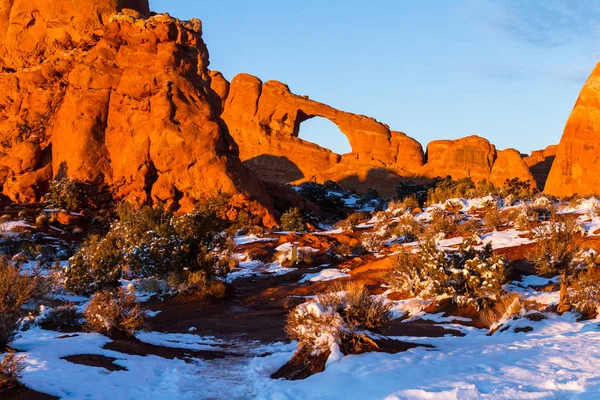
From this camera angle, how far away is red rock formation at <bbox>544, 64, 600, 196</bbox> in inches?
1890

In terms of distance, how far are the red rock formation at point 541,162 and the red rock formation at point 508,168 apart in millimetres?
6236

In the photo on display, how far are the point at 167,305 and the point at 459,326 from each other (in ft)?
33.1

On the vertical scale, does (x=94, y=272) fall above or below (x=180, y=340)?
above

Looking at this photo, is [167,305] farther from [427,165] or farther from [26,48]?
[427,165]

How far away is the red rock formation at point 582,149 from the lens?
48000mm

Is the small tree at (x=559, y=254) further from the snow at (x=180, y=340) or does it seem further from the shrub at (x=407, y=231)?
the shrub at (x=407, y=231)

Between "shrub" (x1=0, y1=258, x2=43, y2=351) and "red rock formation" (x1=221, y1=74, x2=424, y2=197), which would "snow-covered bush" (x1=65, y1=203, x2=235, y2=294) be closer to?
"shrub" (x1=0, y1=258, x2=43, y2=351)

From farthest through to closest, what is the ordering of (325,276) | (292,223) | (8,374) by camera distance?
(292,223)
(325,276)
(8,374)

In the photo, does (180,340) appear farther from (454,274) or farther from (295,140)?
(295,140)

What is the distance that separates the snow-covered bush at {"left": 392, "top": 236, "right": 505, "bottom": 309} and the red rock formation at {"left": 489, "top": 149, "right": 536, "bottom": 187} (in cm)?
5840

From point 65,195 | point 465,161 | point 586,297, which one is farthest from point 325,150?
point 586,297

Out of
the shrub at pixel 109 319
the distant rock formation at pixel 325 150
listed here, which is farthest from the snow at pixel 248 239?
the distant rock formation at pixel 325 150

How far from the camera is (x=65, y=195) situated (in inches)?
1325

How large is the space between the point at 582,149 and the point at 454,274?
40.2 meters
